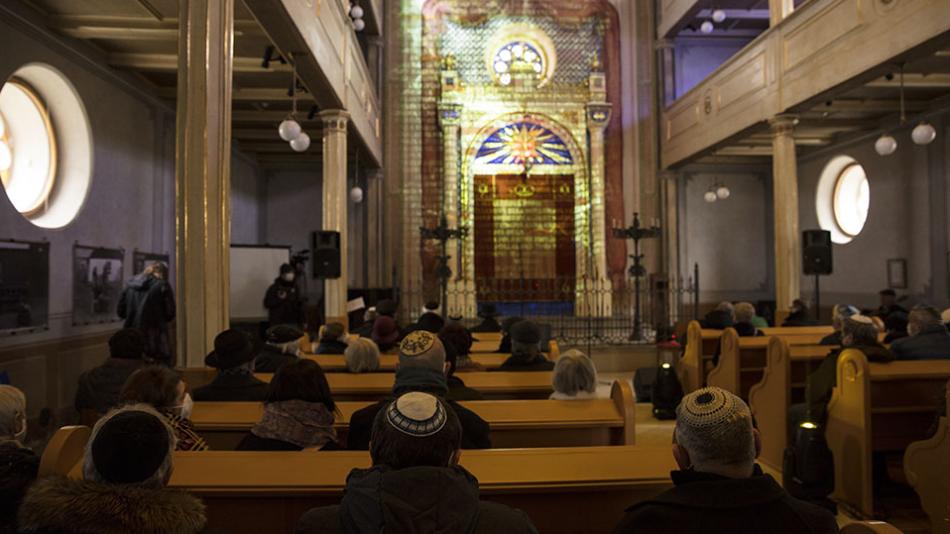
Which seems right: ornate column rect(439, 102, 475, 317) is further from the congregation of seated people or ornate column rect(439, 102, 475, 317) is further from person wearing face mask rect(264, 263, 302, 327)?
the congregation of seated people

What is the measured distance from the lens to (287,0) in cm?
638

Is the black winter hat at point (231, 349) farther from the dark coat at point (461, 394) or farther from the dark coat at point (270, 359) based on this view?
the dark coat at point (461, 394)

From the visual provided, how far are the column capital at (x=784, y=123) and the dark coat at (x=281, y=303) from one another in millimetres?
8286

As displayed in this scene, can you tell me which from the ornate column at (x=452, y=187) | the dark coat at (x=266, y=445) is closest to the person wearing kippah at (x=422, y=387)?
Result: the dark coat at (x=266, y=445)

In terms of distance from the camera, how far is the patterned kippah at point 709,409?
1647mm

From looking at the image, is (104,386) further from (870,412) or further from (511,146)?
(511,146)

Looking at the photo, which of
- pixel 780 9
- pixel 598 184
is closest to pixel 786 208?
pixel 780 9

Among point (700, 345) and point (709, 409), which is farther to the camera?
point (700, 345)

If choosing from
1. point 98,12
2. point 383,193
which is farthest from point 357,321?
point 98,12

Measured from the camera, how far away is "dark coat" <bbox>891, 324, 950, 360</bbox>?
4906mm

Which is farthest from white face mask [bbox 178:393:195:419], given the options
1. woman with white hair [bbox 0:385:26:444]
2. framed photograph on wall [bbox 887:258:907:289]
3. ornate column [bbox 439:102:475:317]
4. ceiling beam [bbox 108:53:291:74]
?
framed photograph on wall [bbox 887:258:907:289]

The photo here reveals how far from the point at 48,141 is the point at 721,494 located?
836 centimetres

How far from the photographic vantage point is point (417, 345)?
2.90 meters

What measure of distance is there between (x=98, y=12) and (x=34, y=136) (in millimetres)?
1661
